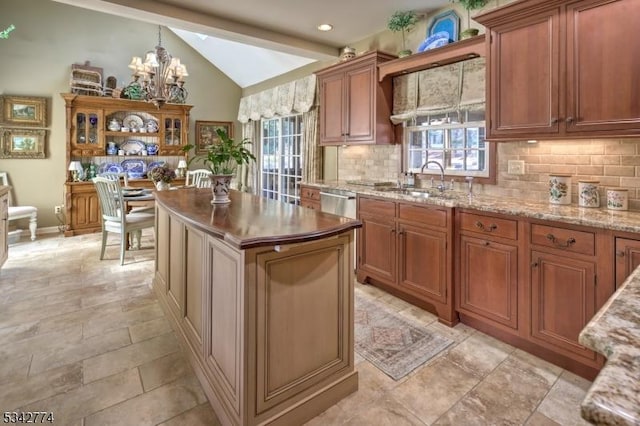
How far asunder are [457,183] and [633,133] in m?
1.49

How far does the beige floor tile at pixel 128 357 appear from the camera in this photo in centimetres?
216

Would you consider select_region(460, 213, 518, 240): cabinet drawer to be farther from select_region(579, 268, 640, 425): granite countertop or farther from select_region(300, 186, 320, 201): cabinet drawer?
select_region(300, 186, 320, 201): cabinet drawer

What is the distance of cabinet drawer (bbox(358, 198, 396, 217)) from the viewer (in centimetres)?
315

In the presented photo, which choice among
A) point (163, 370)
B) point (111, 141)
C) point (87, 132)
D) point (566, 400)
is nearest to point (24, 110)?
point (87, 132)

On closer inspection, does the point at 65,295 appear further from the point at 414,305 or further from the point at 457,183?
the point at 457,183

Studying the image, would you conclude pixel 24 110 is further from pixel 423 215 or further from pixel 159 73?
pixel 423 215

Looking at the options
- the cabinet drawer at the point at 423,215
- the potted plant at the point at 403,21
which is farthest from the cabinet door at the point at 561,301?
the potted plant at the point at 403,21

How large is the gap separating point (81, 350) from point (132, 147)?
501 centimetres

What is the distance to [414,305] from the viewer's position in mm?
3133

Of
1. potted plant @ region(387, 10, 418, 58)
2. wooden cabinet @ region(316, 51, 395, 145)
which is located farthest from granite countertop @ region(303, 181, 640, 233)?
potted plant @ region(387, 10, 418, 58)

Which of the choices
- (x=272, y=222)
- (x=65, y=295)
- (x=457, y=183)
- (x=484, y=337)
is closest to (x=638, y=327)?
(x=272, y=222)

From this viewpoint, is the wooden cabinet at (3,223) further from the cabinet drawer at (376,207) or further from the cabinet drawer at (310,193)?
the cabinet drawer at (376,207)

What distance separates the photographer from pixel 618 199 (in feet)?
7.50

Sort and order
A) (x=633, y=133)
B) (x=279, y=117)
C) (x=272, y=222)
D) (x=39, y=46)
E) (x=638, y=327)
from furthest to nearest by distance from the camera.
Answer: (x=279, y=117)
(x=39, y=46)
(x=633, y=133)
(x=272, y=222)
(x=638, y=327)
